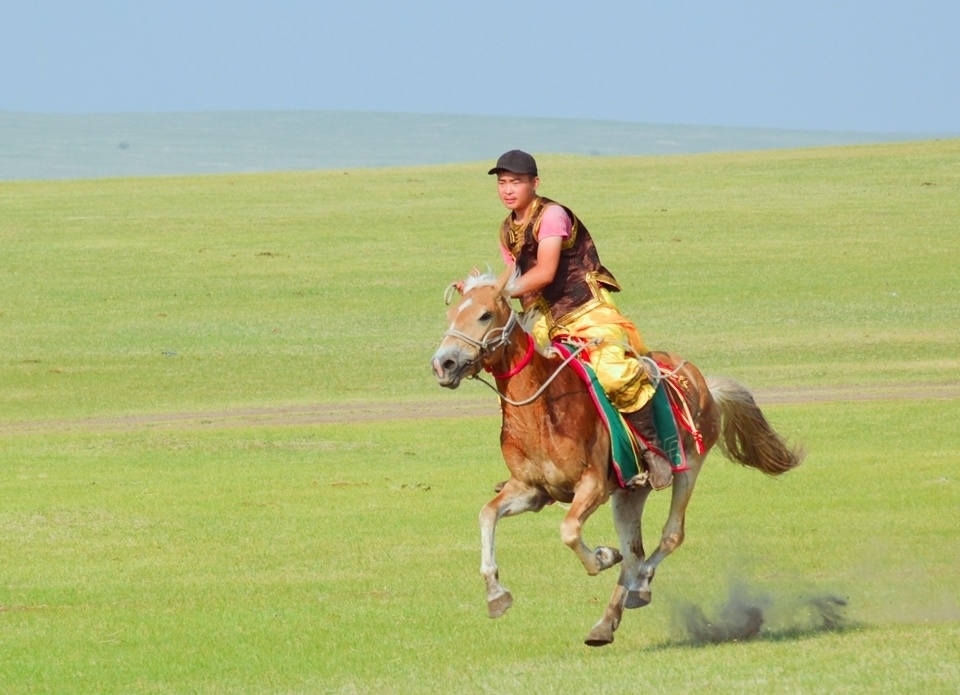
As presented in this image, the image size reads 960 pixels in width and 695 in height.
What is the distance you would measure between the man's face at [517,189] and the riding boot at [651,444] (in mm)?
1398

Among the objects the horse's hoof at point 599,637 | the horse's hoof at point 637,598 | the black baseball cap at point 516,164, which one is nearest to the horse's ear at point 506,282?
the black baseball cap at point 516,164

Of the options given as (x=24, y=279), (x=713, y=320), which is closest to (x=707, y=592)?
(x=713, y=320)

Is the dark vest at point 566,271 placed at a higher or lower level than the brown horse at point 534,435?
higher

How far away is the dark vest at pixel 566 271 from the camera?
962 centimetres

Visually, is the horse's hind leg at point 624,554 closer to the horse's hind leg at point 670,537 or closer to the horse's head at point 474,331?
the horse's hind leg at point 670,537

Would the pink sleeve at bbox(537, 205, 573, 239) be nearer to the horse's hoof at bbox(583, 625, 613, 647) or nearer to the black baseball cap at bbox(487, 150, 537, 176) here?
the black baseball cap at bbox(487, 150, 537, 176)

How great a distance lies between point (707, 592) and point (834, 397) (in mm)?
12289

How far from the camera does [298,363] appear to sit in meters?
28.9

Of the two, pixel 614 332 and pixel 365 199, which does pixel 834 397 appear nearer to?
pixel 614 332

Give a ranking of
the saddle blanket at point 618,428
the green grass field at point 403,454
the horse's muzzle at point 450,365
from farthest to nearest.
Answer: the green grass field at point 403,454, the saddle blanket at point 618,428, the horse's muzzle at point 450,365

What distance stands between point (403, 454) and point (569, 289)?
9.63 metres

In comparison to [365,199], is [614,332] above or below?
above

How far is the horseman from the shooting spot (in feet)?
31.1

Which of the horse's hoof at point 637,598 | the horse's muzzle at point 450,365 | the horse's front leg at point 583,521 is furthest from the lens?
the horse's hoof at point 637,598
